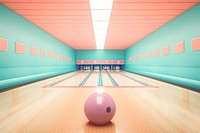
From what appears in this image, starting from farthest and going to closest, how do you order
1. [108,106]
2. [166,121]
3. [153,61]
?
[153,61] < [166,121] < [108,106]

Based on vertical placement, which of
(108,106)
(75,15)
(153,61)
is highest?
(75,15)

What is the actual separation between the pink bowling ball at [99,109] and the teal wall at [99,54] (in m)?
13.4

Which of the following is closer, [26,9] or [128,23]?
[26,9]

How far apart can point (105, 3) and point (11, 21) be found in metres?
2.85

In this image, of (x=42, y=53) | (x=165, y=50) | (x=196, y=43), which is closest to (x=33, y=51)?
(x=42, y=53)

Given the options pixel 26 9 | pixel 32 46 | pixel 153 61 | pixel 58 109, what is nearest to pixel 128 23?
pixel 153 61

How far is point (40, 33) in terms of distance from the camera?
6535 mm

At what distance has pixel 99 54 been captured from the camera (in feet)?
49.4

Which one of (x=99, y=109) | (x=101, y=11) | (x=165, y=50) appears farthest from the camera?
(x=165, y=50)

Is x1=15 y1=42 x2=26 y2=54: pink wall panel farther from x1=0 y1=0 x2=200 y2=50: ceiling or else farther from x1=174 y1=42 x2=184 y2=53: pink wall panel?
x1=174 y1=42 x2=184 y2=53: pink wall panel

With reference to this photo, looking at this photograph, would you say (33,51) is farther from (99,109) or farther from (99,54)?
(99,54)

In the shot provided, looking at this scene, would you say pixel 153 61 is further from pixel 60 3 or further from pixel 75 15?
pixel 60 3

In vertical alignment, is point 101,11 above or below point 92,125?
above

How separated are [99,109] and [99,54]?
13.5 m
